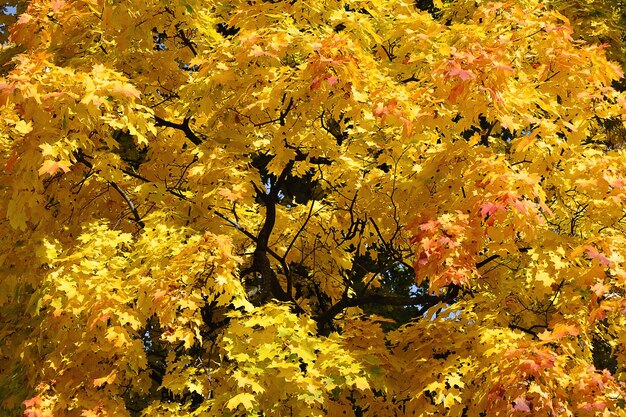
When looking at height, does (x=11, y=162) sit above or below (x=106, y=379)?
above

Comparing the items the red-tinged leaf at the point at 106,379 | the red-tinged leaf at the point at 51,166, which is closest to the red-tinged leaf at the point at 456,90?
the red-tinged leaf at the point at 51,166

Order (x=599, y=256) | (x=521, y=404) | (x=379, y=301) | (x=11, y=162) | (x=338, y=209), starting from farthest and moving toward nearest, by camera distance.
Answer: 1. (x=338, y=209)
2. (x=379, y=301)
3. (x=11, y=162)
4. (x=599, y=256)
5. (x=521, y=404)

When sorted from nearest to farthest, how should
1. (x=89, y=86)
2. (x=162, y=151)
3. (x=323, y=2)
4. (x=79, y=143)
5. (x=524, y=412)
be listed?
(x=524, y=412)
(x=89, y=86)
(x=79, y=143)
(x=323, y=2)
(x=162, y=151)

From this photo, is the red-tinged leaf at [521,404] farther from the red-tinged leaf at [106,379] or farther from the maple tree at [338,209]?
the red-tinged leaf at [106,379]

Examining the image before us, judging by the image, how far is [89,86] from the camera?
5.43 meters

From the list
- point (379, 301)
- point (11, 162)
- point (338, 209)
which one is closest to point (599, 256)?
point (379, 301)

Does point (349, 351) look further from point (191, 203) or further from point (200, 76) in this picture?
point (200, 76)

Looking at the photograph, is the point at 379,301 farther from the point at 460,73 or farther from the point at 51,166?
the point at 51,166

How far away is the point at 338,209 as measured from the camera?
24.9 feet

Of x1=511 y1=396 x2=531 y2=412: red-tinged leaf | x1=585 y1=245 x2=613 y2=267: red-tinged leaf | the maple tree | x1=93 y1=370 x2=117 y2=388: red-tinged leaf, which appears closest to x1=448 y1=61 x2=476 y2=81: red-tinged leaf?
the maple tree

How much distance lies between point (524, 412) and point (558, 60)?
3.26 meters

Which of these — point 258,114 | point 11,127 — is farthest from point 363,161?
point 11,127

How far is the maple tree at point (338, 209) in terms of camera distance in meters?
5.12

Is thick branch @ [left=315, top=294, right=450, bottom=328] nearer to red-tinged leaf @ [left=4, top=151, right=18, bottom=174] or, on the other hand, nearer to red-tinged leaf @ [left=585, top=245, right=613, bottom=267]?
red-tinged leaf @ [left=585, top=245, right=613, bottom=267]
